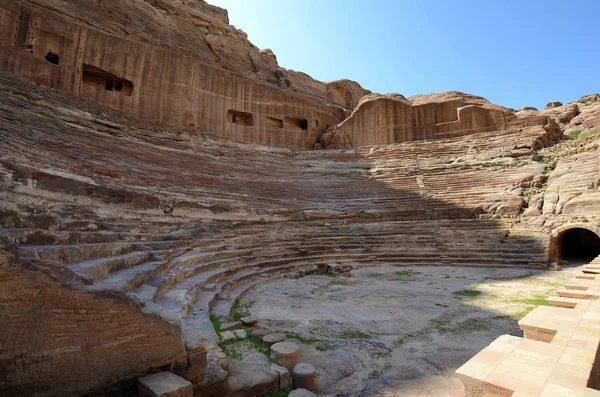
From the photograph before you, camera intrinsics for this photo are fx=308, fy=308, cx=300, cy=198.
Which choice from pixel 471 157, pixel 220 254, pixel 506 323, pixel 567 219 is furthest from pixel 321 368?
pixel 471 157

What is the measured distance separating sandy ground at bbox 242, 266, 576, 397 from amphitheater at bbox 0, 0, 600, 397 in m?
0.04

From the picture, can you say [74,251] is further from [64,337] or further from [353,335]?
[353,335]

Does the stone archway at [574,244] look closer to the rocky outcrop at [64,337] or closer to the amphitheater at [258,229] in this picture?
the amphitheater at [258,229]

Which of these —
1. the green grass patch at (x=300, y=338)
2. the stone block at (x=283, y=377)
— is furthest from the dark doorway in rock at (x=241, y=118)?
the stone block at (x=283, y=377)


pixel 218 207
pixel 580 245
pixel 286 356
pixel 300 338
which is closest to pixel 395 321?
pixel 300 338

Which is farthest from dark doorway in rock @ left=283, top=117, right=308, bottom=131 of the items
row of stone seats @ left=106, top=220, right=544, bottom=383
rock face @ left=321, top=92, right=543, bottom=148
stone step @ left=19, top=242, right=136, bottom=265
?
stone step @ left=19, top=242, right=136, bottom=265

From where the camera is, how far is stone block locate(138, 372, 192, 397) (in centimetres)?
189

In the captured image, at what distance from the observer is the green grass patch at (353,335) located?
3977 mm

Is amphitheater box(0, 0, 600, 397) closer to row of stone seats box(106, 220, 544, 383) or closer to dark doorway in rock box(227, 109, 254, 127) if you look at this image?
row of stone seats box(106, 220, 544, 383)

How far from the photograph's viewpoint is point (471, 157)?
1769 centimetres

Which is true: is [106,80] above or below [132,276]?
above

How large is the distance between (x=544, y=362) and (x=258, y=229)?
9.02 metres

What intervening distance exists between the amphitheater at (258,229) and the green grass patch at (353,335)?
3 centimetres

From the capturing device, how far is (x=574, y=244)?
1361cm
